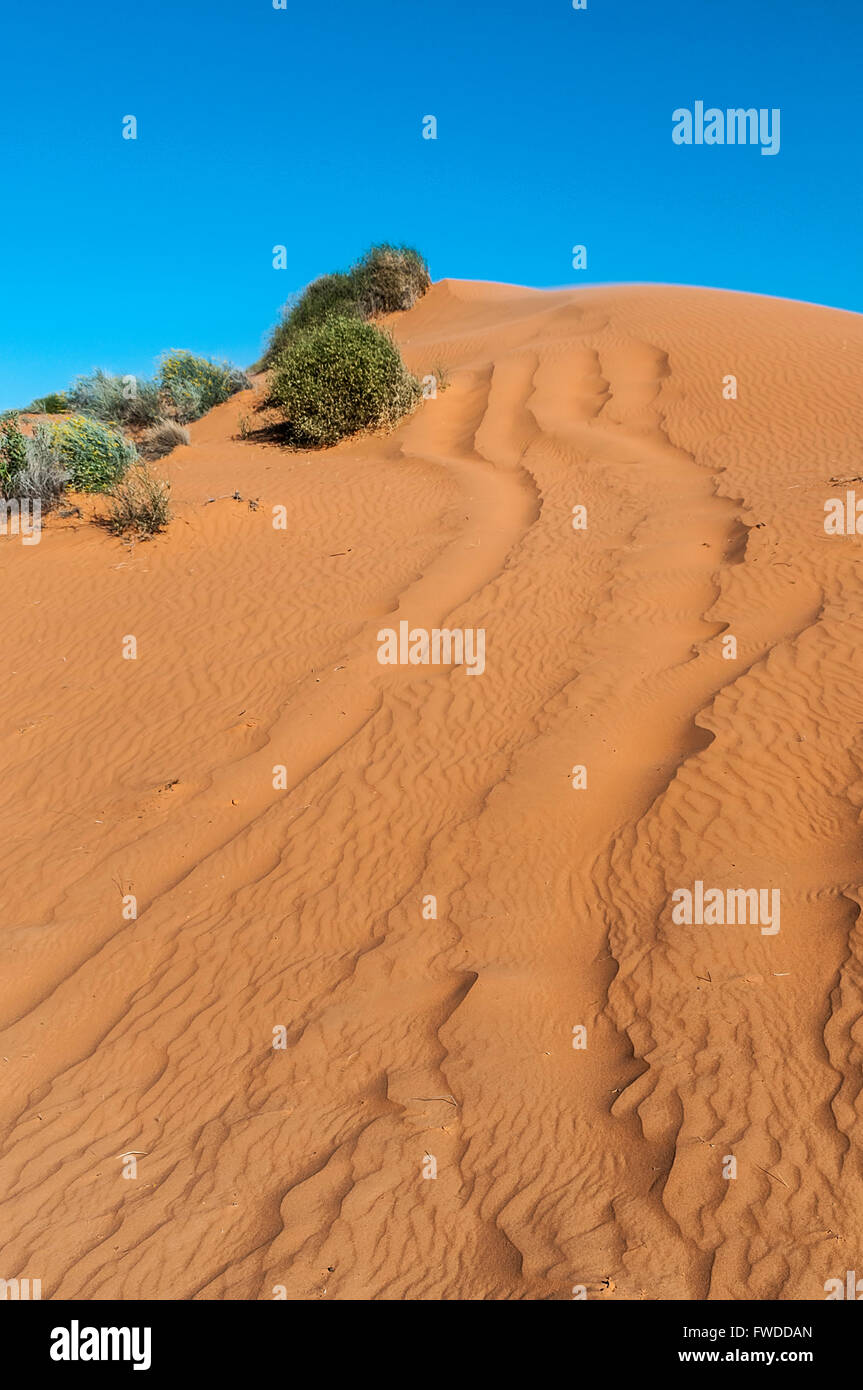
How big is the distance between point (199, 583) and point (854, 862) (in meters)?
6.45

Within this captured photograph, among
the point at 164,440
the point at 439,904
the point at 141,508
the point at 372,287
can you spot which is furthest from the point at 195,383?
the point at 439,904

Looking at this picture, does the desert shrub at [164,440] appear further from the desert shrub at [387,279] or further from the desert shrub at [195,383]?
the desert shrub at [387,279]

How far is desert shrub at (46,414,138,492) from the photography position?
10500mm

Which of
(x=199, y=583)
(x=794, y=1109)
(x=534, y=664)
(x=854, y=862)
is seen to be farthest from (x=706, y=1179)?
(x=199, y=583)

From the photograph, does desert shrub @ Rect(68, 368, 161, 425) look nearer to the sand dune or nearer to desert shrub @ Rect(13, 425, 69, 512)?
desert shrub @ Rect(13, 425, 69, 512)

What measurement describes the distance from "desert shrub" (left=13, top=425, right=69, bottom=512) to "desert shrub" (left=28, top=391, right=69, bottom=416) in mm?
9986

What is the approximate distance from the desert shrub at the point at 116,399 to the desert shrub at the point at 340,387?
4.77 m

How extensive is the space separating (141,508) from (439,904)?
6707 millimetres

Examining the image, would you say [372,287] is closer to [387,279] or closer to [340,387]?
[387,279]

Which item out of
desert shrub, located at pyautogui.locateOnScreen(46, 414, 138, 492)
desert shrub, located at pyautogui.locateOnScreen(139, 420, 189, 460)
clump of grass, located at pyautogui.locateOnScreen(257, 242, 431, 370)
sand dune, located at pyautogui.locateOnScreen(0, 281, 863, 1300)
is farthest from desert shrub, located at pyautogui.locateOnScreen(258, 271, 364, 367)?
sand dune, located at pyautogui.locateOnScreen(0, 281, 863, 1300)

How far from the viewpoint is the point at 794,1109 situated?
10.2 ft

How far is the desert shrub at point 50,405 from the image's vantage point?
19.8 meters

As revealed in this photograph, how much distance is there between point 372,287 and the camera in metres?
23.5
